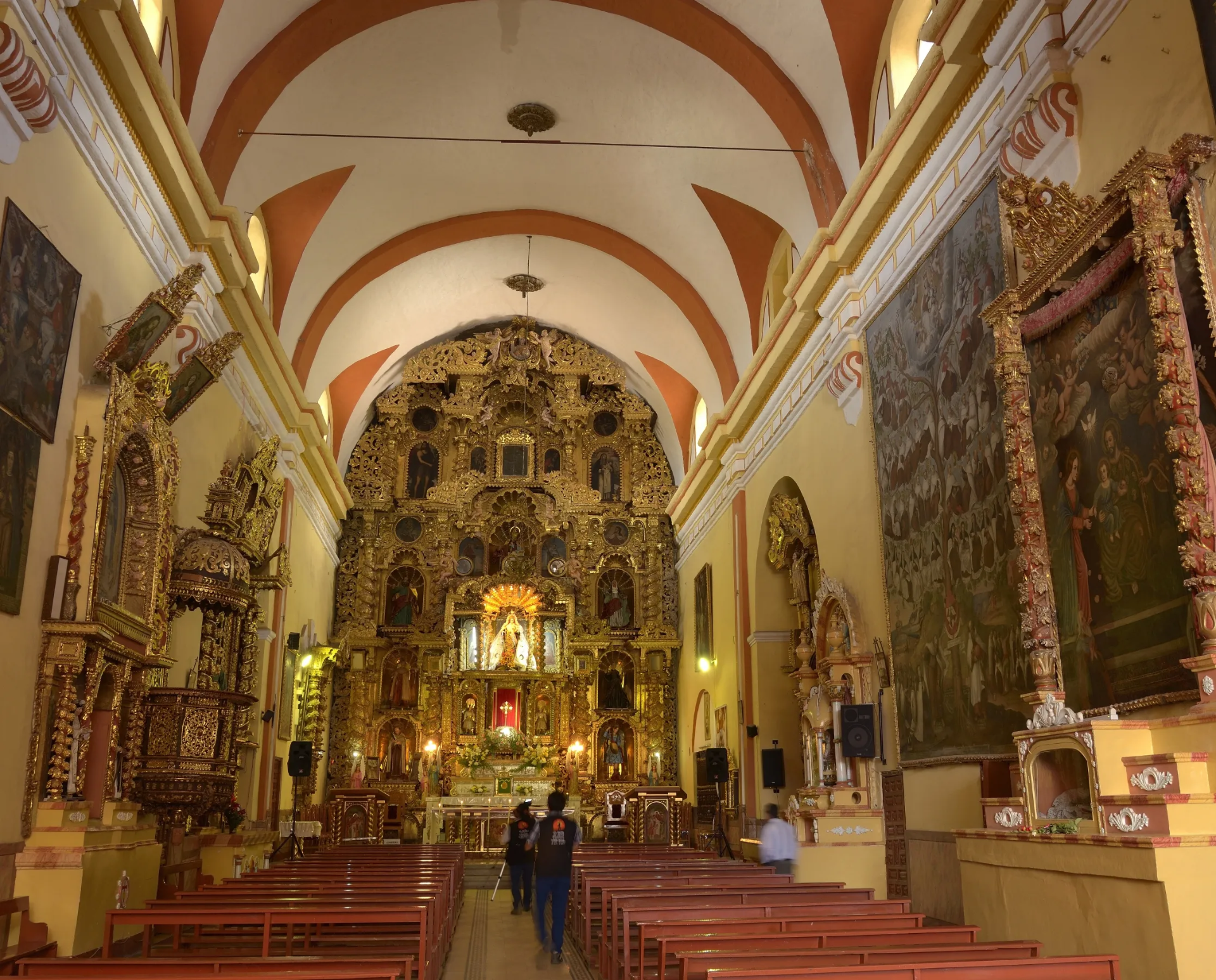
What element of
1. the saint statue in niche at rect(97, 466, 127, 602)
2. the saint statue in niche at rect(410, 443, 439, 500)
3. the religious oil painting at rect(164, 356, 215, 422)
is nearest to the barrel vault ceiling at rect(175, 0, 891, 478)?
the saint statue in niche at rect(410, 443, 439, 500)

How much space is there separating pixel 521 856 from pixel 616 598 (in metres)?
12.1

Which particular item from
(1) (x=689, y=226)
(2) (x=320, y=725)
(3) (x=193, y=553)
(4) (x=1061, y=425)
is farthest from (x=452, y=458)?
(4) (x=1061, y=425)

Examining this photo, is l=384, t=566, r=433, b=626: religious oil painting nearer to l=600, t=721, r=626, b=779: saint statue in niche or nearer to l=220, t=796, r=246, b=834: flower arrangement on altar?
l=600, t=721, r=626, b=779: saint statue in niche

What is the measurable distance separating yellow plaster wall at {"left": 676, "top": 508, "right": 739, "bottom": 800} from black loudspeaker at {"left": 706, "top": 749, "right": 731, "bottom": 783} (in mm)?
490

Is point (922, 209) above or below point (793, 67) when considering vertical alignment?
below

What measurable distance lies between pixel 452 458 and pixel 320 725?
6.55 meters

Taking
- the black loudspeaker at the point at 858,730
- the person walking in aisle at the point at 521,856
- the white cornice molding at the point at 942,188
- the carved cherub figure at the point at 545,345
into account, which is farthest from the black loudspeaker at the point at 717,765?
the carved cherub figure at the point at 545,345

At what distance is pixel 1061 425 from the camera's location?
697cm

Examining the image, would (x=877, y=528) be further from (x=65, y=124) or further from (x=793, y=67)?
(x=65, y=124)

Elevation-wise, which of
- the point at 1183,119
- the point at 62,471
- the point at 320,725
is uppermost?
the point at 1183,119

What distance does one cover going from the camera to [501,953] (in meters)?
9.10

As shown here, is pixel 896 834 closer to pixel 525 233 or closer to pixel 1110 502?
pixel 1110 502

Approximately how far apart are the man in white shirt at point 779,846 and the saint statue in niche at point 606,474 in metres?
13.1

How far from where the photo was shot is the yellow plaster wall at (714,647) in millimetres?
17703
